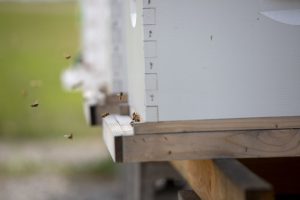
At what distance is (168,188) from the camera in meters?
3.74

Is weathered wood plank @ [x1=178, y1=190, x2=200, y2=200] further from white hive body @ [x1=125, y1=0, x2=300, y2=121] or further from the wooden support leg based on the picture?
the wooden support leg

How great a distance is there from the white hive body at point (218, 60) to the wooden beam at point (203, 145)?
52 millimetres

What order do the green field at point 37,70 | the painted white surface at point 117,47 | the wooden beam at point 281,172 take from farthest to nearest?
the green field at point 37,70 → the painted white surface at point 117,47 → the wooden beam at point 281,172

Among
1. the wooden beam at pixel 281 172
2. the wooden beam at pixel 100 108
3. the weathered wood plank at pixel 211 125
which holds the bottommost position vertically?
the wooden beam at pixel 281 172

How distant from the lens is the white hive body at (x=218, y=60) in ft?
5.55

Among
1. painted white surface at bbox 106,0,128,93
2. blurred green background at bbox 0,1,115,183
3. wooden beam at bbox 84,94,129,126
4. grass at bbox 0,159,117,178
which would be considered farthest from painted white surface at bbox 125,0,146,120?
blurred green background at bbox 0,1,115,183

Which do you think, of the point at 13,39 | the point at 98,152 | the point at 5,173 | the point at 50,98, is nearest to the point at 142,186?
the point at 5,173

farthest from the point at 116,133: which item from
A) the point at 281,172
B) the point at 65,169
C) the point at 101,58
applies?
the point at 65,169

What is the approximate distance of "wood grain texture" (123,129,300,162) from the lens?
167 centimetres

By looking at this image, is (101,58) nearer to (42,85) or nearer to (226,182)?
(226,182)

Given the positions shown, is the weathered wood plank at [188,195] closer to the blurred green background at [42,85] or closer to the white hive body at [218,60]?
the white hive body at [218,60]

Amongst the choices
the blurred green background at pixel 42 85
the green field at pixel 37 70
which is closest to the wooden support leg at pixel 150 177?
the blurred green background at pixel 42 85

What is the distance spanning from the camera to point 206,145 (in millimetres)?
1666

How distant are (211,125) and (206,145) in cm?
5
